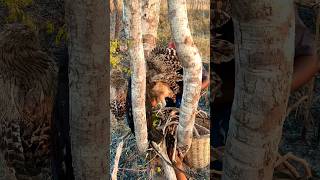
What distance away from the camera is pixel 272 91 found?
27.7 inches

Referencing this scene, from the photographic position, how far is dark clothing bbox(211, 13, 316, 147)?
1088 millimetres

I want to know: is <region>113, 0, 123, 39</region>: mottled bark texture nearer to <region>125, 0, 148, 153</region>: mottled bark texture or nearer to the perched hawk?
<region>125, 0, 148, 153</region>: mottled bark texture

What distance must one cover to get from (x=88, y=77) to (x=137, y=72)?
2.22 metres

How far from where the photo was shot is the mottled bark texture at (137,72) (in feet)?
9.82

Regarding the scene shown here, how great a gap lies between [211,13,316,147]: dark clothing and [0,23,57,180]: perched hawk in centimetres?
46

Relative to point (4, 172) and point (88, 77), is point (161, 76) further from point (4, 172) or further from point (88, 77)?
point (88, 77)

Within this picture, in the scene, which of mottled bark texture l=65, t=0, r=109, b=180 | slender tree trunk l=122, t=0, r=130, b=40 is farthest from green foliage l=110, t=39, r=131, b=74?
mottled bark texture l=65, t=0, r=109, b=180

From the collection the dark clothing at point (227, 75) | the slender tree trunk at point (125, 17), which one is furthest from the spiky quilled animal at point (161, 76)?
the dark clothing at point (227, 75)

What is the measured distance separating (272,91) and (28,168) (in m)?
0.77

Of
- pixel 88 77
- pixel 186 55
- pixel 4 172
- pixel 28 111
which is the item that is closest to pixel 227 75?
pixel 88 77

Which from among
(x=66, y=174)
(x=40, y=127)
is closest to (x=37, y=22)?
(x=40, y=127)

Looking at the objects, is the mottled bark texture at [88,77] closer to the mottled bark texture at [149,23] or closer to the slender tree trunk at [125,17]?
the slender tree trunk at [125,17]

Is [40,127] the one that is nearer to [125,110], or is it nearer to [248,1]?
[248,1]

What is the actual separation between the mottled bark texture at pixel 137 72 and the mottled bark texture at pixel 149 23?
72mm
